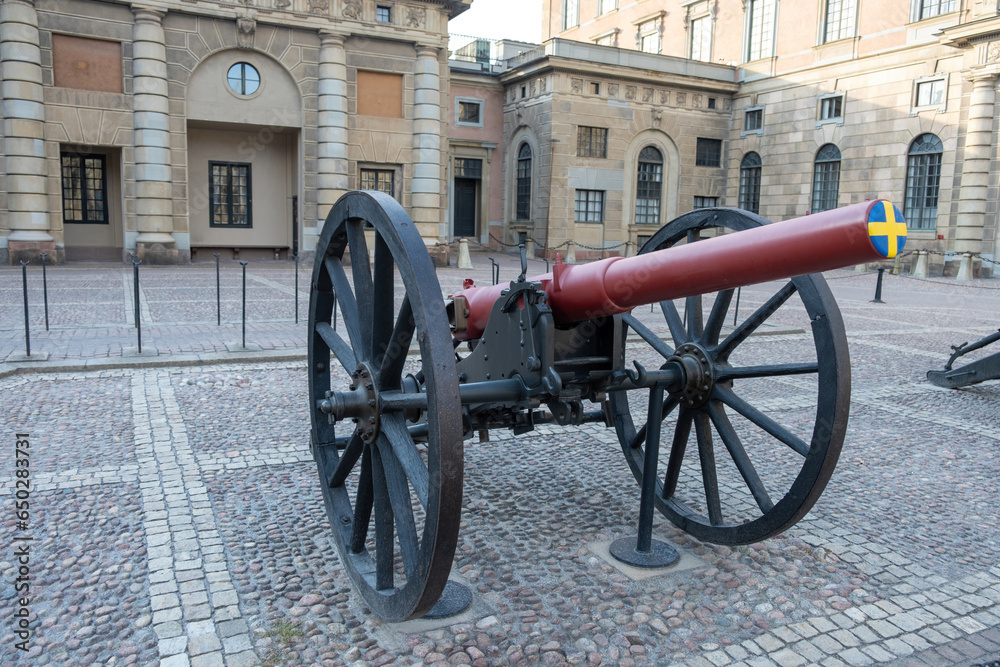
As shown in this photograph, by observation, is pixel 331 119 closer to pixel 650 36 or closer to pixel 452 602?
pixel 650 36

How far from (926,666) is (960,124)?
25.3 m

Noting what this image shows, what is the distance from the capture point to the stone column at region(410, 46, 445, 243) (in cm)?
2253

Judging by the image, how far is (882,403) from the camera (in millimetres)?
6910

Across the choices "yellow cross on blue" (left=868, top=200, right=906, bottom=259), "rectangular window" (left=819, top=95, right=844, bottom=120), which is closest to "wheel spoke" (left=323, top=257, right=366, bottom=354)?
"yellow cross on blue" (left=868, top=200, right=906, bottom=259)

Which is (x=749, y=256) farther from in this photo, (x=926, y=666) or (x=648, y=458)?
(x=926, y=666)

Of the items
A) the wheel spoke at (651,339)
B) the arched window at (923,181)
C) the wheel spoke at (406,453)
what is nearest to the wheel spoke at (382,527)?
the wheel spoke at (406,453)

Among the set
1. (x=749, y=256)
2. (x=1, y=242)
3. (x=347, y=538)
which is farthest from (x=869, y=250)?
(x=1, y=242)

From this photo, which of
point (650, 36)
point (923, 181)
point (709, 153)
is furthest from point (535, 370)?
point (650, 36)

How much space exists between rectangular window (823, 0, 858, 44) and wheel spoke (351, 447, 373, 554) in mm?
28792

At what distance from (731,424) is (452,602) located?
1.75 meters

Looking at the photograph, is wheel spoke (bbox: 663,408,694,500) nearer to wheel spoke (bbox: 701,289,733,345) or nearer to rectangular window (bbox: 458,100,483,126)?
wheel spoke (bbox: 701,289,733,345)

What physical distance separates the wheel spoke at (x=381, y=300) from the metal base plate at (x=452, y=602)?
978 millimetres

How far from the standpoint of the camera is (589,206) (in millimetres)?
29062

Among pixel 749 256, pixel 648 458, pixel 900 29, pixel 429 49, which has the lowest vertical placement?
pixel 648 458
